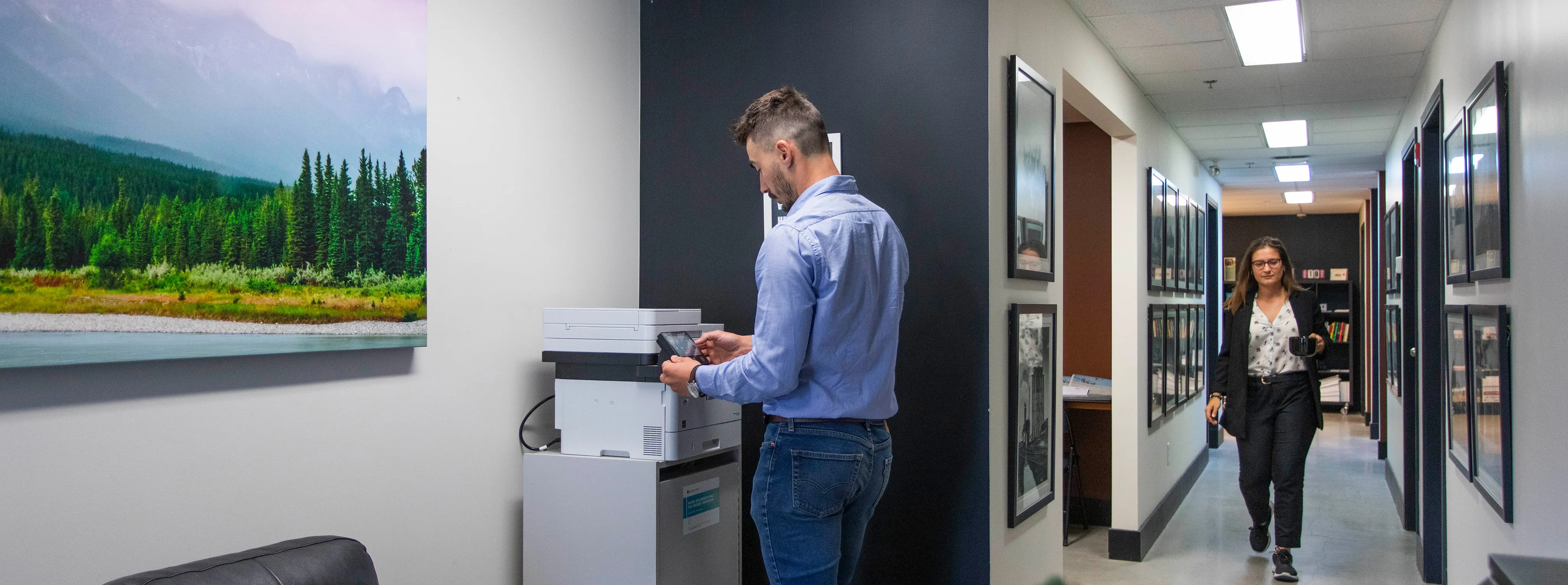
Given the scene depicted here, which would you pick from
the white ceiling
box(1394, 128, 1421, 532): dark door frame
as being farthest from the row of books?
box(1394, 128, 1421, 532): dark door frame

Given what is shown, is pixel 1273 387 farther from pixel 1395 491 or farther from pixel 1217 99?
pixel 1395 491

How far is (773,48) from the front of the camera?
3.15 meters

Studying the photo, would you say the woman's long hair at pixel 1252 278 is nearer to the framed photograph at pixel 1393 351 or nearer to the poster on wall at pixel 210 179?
the framed photograph at pixel 1393 351

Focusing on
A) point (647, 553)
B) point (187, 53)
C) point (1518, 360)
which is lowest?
point (647, 553)

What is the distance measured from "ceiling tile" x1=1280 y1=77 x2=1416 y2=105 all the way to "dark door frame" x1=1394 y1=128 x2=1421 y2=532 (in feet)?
0.99

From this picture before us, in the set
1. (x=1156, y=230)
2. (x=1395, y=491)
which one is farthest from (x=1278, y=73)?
(x=1395, y=491)

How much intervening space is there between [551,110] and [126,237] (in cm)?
133

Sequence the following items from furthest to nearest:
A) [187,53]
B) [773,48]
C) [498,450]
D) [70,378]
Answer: [773,48] < [498,450] < [187,53] < [70,378]

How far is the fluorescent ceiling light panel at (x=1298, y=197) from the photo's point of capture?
413 inches

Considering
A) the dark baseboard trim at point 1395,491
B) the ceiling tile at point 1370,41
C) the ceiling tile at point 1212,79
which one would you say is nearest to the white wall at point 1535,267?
the ceiling tile at point 1370,41

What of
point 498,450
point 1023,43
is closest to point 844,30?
point 1023,43

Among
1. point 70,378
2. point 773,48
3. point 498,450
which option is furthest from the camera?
point 773,48

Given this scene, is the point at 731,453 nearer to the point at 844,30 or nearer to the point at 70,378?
the point at 844,30

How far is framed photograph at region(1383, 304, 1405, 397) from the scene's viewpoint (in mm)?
5777
